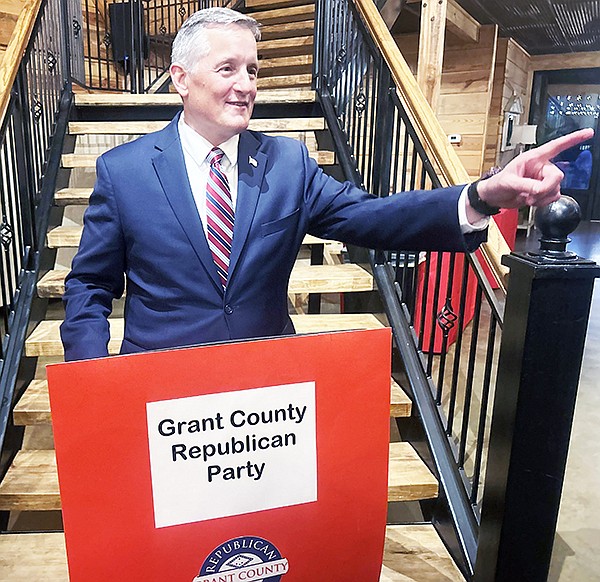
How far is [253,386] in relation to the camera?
2.55ft

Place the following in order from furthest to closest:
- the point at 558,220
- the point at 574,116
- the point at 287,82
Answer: the point at 574,116
the point at 287,82
the point at 558,220

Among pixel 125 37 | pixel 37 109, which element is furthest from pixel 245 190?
pixel 125 37

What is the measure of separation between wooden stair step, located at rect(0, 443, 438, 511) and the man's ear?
1.22m

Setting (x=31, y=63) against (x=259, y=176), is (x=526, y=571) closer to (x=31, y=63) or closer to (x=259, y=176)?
(x=259, y=176)

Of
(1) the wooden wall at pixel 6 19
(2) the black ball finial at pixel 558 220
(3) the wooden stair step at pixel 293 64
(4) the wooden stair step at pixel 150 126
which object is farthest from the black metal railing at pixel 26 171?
(3) the wooden stair step at pixel 293 64

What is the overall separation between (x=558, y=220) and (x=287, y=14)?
5.11 metres

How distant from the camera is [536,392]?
108cm

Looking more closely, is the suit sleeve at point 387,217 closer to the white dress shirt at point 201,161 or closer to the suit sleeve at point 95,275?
the white dress shirt at point 201,161

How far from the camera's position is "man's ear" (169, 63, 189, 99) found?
1.09m

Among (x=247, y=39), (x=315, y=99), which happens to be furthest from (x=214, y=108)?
(x=315, y=99)

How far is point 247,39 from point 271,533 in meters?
0.86

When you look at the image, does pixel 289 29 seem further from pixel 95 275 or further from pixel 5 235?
pixel 95 275

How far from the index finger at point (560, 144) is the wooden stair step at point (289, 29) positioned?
187 inches

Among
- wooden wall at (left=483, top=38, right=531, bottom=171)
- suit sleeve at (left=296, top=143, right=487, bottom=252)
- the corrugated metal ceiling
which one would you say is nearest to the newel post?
suit sleeve at (left=296, top=143, right=487, bottom=252)
